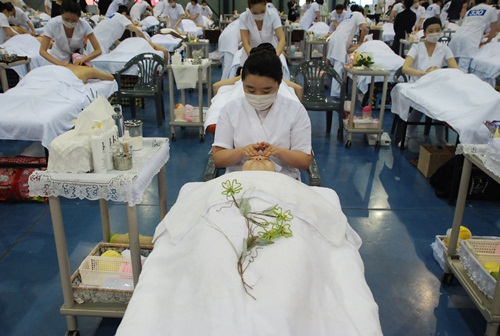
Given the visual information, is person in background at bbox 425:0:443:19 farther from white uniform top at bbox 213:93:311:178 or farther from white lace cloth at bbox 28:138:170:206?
white lace cloth at bbox 28:138:170:206

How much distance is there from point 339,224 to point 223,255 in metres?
0.56

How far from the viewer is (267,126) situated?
233 centimetres

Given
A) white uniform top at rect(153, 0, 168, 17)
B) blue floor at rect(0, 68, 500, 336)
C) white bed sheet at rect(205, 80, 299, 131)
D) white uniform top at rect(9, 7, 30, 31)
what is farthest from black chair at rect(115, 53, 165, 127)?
white uniform top at rect(153, 0, 168, 17)

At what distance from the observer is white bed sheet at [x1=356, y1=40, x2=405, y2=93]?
5574mm

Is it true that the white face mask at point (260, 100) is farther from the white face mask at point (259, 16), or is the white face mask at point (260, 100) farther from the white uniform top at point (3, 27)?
the white uniform top at point (3, 27)

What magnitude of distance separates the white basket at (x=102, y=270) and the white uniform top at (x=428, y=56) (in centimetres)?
362

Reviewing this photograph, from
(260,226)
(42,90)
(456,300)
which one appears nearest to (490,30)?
(456,300)

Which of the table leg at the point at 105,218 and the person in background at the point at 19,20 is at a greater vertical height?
the person in background at the point at 19,20

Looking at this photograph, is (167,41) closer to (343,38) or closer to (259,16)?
(343,38)

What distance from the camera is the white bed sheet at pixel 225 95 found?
129 inches

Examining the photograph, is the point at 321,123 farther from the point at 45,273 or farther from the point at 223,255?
the point at 223,255

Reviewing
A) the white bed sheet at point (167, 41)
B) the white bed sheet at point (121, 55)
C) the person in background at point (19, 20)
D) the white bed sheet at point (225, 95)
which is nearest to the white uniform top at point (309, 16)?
the white bed sheet at point (167, 41)

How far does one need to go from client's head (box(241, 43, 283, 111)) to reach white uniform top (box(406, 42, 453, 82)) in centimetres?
294

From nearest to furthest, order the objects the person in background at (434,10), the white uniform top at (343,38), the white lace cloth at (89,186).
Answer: the white lace cloth at (89,186), the white uniform top at (343,38), the person in background at (434,10)
